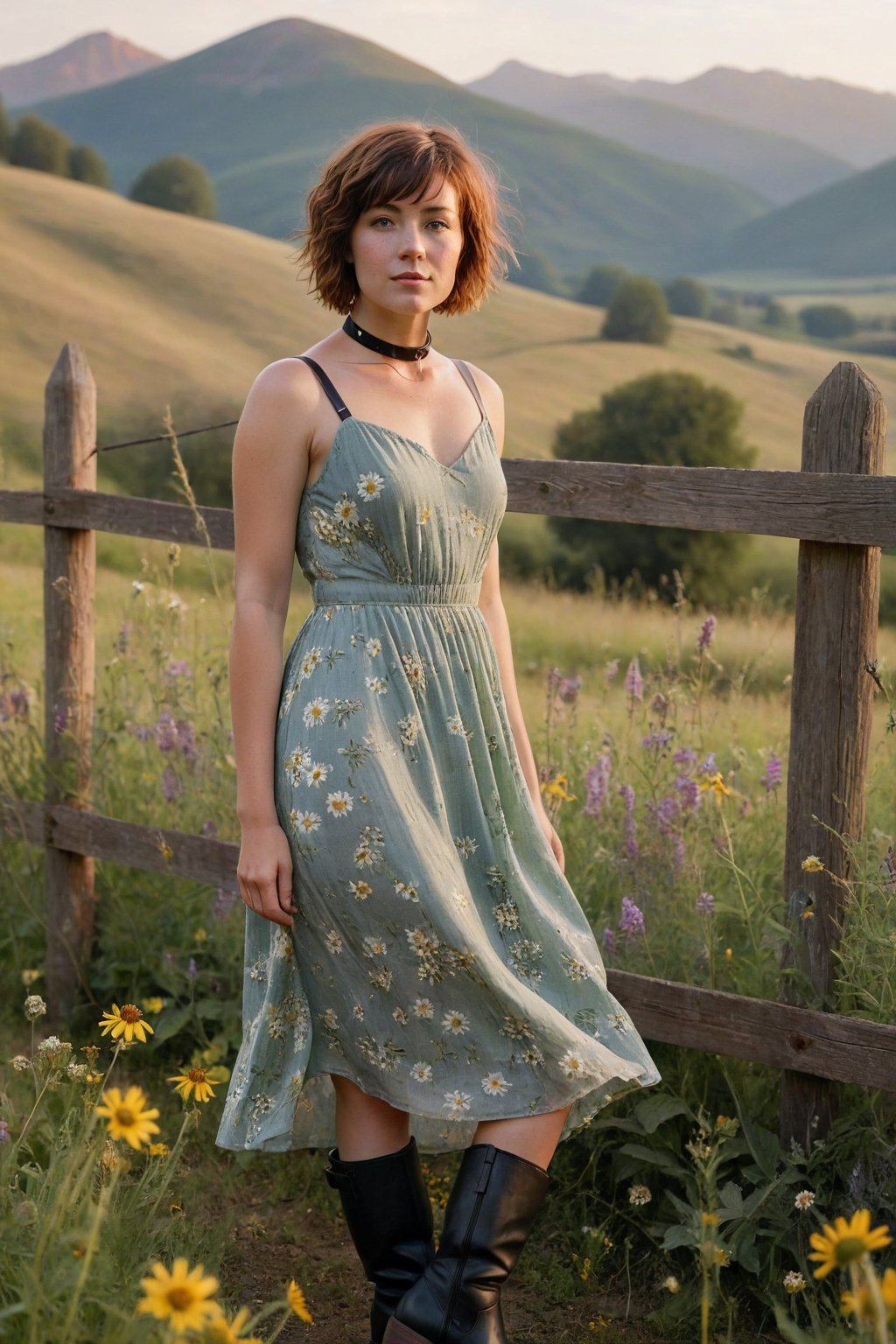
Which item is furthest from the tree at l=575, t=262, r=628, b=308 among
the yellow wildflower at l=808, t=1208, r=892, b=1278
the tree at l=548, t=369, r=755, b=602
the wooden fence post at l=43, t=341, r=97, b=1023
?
the yellow wildflower at l=808, t=1208, r=892, b=1278

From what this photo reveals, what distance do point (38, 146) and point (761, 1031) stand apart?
7341cm

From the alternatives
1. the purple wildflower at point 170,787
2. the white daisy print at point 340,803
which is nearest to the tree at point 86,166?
the purple wildflower at point 170,787

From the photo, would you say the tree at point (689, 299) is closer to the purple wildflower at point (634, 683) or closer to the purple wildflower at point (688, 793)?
the purple wildflower at point (634, 683)

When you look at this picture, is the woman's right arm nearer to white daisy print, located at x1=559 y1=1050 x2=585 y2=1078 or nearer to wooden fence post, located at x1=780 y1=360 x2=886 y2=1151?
white daisy print, located at x1=559 y1=1050 x2=585 y2=1078

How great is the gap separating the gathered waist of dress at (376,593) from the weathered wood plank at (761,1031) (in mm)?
1176

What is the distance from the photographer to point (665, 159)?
138125mm

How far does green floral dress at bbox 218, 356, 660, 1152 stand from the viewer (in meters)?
2.14

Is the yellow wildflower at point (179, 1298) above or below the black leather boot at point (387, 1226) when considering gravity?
above

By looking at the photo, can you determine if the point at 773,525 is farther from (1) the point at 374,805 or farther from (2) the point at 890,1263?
(2) the point at 890,1263

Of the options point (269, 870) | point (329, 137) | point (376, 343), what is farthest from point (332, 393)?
point (329, 137)

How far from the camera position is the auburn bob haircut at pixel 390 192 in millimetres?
2211

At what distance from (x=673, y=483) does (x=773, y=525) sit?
266mm

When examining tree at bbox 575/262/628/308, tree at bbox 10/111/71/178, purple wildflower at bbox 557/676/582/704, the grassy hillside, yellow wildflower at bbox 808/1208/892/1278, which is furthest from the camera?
tree at bbox 575/262/628/308

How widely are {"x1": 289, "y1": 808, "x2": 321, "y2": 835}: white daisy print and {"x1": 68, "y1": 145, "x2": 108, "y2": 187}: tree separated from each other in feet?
242
